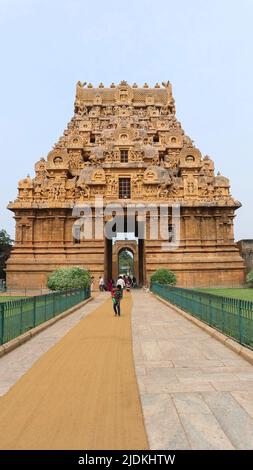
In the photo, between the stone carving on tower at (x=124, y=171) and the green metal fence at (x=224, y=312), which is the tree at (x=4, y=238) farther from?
the green metal fence at (x=224, y=312)

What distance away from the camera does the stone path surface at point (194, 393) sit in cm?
428

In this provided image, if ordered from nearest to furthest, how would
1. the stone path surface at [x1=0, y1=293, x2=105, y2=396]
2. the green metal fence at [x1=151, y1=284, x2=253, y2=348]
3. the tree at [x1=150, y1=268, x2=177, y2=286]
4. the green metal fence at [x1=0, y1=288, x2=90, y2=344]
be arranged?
the stone path surface at [x1=0, y1=293, x2=105, y2=396]
the green metal fence at [x1=151, y1=284, x2=253, y2=348]
the green metal fence at [x1=0, y1=288, x2=90, y2=344]
the tree at [x1=150, y1=268, x2=177, y2=286]

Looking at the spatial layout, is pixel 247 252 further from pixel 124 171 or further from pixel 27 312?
pixel 27 312

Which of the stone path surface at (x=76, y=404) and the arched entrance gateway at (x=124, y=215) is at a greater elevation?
the arched entrance gateway at (x=124, y=215)

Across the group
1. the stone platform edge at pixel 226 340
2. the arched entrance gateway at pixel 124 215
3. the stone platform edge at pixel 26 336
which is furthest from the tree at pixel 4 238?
the stone platform edge at pixel 226 340

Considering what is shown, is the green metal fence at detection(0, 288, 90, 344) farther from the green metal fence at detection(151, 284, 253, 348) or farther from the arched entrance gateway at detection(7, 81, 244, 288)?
the arched entrance gateway at detection(7, 81, 244, 288)

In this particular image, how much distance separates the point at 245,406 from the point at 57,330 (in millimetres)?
8740

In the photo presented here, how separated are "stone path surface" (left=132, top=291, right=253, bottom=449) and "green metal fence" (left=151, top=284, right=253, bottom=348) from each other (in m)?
0.52

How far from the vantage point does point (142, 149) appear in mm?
39500

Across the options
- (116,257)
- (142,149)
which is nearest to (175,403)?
(142,149)

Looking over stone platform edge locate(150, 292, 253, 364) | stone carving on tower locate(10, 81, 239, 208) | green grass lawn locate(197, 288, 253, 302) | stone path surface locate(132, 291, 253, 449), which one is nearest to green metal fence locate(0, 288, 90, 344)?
stone path surface locate(132, 291, 253, 449)

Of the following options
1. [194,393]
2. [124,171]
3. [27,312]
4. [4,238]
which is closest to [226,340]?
[194,393]

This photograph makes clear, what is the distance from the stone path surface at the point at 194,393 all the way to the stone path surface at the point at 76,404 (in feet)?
0.77

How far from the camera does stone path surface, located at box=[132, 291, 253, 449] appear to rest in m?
4.28
